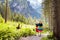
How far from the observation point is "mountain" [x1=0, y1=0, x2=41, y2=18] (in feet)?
39.4

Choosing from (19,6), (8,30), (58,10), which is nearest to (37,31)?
(8,30)

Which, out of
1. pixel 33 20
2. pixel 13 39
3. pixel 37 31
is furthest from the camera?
pixel 33 20

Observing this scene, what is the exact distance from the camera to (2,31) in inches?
223

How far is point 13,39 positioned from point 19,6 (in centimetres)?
725

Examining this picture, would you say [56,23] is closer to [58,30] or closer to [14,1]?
[58,30]

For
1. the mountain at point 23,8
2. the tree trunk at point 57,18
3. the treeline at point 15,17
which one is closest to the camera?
the tree trunk at point 57,18

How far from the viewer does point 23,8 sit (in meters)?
12.6

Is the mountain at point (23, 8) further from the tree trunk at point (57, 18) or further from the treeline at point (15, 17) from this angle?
the tree trunk at point (57, 18)

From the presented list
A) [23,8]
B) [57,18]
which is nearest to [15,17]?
[23,8]

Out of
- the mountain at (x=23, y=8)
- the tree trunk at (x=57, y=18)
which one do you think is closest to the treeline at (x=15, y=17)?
the mountain at (x=23, y=8)

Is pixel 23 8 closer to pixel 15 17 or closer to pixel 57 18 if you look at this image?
pixel 15 17

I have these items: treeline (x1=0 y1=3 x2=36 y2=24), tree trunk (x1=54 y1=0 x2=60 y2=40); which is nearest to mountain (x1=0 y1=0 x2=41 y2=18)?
treeline (x1=0 y1=3 x2=36 y2=24)

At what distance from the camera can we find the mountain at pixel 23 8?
12.0 metres

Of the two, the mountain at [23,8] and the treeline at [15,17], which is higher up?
the mountain at [23,8]
